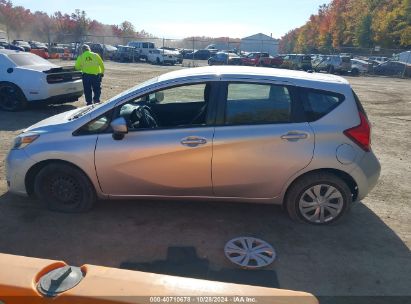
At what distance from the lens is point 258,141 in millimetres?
3682

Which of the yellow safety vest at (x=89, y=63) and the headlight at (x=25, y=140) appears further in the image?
the yellow safety vest at (x=89, y=63)

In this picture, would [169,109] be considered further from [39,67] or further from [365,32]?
[365,32]

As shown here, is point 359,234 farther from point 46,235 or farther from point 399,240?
point 46,235

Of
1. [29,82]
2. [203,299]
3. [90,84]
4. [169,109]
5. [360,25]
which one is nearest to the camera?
[203,299]

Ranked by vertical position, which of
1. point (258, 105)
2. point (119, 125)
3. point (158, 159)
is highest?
point (258, 105)

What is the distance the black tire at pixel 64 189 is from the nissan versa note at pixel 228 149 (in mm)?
12

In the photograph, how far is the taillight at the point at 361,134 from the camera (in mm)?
3705

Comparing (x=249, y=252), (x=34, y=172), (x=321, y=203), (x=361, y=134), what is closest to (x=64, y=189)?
(x=34, y=172)

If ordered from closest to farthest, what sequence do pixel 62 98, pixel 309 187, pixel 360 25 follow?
pixel 309 187, pixel 62 98, pixel 360 25

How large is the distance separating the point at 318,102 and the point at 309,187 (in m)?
0.92

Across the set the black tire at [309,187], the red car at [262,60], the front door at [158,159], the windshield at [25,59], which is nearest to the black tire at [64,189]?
the front door at [158,159]

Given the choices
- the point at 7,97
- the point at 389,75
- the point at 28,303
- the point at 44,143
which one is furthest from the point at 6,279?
the point at 389,75

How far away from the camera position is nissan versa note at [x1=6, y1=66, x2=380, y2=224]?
12.1ft

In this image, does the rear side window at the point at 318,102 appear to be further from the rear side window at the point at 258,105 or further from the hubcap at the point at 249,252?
the hubcap at the point at 249,252
